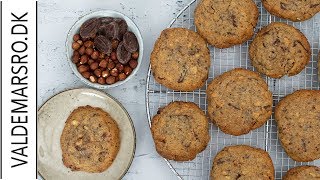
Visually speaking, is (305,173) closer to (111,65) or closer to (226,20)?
(226,20)

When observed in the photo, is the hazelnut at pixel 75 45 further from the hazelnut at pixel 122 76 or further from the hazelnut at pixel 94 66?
the hazelnut at pixel 122 76

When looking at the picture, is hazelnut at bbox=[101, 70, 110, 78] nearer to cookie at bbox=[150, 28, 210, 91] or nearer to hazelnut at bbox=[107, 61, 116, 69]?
hazelnut at bbox=[107, 61, 116, 69]

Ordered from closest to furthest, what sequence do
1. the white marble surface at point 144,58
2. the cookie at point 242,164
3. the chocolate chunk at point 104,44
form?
the cookie at point 242,164 → the chocolate chunk at point 104,44 → the white marble surface at point 144,58

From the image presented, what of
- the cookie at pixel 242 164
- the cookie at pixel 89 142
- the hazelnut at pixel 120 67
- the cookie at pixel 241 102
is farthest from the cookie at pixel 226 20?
the cookie at pixel 89 142

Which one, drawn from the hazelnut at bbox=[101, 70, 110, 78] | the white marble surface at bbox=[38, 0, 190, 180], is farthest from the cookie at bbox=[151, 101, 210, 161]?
the hazelnut at bbox=[101, 70, 110, 78]

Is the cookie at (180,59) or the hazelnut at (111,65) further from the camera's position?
the hazelnut at (111,65)
